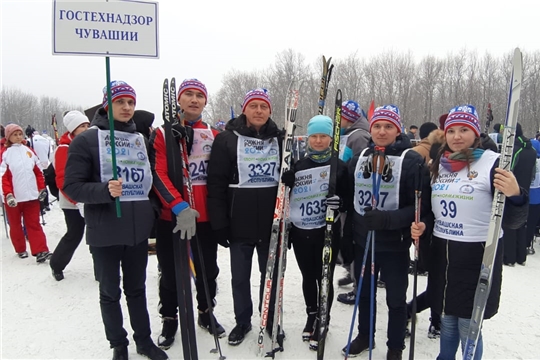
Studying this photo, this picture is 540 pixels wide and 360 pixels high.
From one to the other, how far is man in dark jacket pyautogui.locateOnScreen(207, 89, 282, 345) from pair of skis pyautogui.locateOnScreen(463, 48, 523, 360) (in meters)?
1.78

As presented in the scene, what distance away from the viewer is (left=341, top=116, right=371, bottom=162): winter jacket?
4449 millimetres

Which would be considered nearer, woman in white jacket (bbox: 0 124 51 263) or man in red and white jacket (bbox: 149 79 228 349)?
man in red and white jacket (bbox: 149 79 228 349)

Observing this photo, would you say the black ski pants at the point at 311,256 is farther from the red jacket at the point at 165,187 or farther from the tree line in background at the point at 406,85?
the tree line in background at the point at 406,85

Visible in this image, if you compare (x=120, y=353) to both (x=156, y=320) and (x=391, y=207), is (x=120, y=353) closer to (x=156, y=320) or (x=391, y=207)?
(x=156, y=320)

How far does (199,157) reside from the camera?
3391 mm

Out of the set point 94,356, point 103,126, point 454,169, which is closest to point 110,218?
point 103,126

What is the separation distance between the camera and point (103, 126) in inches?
115

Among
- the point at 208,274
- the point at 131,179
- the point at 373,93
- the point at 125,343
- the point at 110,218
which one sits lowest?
the point at 125,343

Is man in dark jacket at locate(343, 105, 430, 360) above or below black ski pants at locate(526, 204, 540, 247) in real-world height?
above

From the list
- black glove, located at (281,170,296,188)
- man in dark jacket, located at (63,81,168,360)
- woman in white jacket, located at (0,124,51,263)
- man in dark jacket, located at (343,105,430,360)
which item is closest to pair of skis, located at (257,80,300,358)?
black glove, located at (281,170,296,188)

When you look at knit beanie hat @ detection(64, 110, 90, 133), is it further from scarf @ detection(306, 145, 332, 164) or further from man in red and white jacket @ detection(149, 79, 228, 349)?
scarf @ detection(306, 145, 332, 164)

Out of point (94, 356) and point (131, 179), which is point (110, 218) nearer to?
point (131, 179)

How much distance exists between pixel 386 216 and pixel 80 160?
2.53m

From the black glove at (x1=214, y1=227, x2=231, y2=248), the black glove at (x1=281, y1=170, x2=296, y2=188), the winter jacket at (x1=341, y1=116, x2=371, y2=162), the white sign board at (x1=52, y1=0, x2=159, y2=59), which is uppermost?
the white sign board at (x1=52, y1=0, x2=159, y2=59)
